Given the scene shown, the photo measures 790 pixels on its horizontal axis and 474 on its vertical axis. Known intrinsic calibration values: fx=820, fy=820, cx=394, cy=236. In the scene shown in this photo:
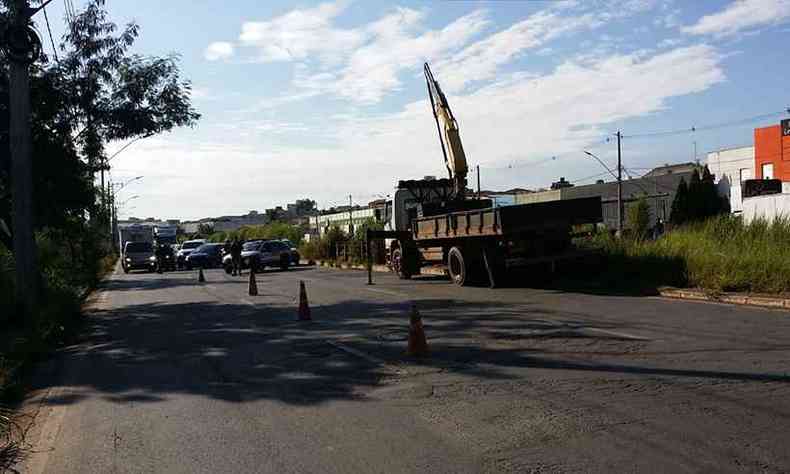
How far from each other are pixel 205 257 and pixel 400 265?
87.5ft

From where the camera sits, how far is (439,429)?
21.7ft

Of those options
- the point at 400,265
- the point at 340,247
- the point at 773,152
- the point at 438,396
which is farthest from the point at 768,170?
the point at 438,396

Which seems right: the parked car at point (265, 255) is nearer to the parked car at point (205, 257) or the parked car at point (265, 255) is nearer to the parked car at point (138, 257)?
the parked car at point (205, 257)

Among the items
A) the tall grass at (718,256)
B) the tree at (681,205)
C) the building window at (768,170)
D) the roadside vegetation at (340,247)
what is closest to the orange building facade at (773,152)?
the building window at (768,170)

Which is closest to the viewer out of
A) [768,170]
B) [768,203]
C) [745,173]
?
[768,203]

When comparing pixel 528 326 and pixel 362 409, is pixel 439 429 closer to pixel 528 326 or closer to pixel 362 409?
pixel 362 409

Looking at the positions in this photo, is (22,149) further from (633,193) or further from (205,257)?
(633,193)

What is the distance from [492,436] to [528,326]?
6271 millimetres

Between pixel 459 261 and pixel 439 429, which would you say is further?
pixel 459 261

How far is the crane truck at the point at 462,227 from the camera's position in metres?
19.5

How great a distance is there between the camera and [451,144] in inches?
1013

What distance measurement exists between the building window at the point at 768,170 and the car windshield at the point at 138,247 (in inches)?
1481

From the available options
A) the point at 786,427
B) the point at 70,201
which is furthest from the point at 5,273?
the point at 786,427

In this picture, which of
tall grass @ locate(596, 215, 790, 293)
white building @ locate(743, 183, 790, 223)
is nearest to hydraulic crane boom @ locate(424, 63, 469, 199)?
tall grass @ locate(596, 215, 790, 293)
